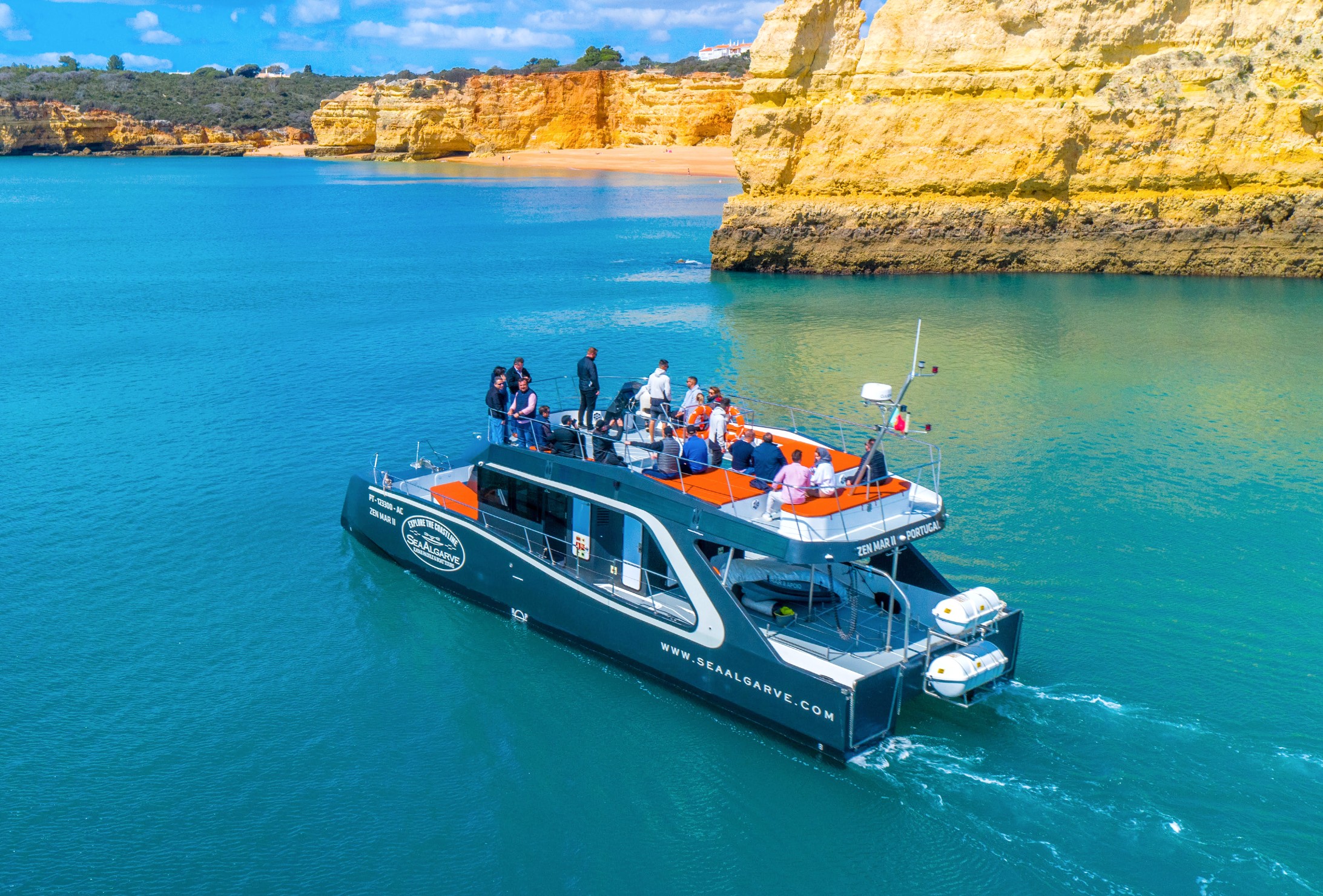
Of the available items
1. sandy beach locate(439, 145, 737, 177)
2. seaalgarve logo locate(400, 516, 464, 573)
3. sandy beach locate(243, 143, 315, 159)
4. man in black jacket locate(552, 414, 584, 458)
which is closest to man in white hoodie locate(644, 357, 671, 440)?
man in black jacket locate(552, 414, 584, 458)

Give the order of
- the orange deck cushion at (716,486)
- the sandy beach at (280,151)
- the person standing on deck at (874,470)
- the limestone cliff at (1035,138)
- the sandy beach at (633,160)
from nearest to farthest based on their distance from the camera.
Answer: the person standing on deck at (874,470)
the orange deck cushion at (716,486)
the limestone cliff at (1035,138)
the sandy beach at (633,160)
the sandy beach at (280,151)

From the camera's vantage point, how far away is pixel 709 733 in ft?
39.0

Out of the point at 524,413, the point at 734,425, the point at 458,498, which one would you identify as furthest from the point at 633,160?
the point at 734,425

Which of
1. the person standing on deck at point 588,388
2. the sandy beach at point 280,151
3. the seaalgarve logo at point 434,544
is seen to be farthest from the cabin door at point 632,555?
the sandy beach at point 280,151

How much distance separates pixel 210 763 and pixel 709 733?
5358 mm

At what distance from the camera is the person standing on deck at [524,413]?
1426 cm

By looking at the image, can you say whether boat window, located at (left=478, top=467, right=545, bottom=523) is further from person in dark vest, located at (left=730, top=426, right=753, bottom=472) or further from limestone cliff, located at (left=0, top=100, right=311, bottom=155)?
limestone cliff, located at (left=0, top=100, right=311, bottom=155)

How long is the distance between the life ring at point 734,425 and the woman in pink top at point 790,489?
2310 millimetres

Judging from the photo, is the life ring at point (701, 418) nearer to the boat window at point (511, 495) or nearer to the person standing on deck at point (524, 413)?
the person standing on deck at point (524, 413)

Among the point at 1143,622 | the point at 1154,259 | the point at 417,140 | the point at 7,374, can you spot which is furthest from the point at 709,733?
the point at 417,140

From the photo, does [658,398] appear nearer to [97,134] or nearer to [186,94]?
[97,134]

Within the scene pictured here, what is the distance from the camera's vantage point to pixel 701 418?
571 inches

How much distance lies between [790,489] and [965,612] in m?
2.31

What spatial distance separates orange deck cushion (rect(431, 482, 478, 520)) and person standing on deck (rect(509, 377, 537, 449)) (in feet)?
4.21
